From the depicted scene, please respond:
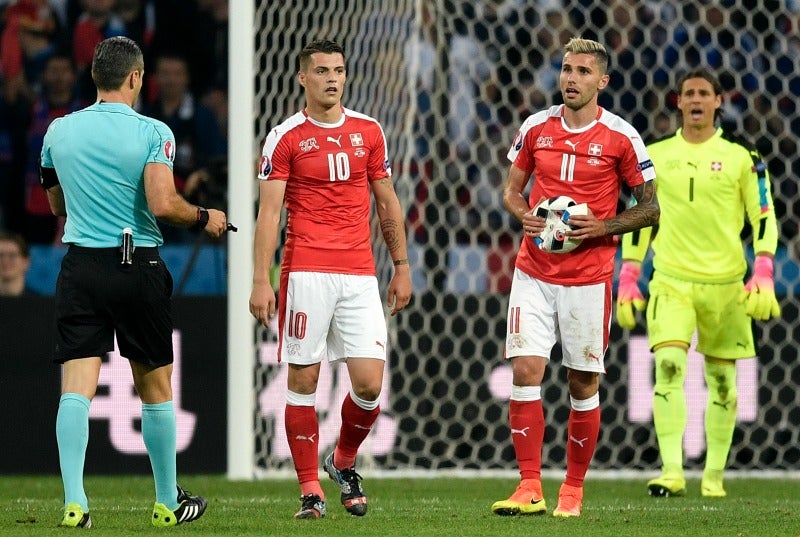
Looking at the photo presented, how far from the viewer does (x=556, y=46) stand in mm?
10188

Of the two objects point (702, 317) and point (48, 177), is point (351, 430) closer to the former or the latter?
point (48, 177)

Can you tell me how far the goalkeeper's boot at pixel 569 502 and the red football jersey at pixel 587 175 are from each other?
0.84 m

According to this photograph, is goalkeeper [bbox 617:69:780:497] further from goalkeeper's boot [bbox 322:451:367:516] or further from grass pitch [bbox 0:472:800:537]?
goalkeeper's boot [bbox 322:451:367:516]

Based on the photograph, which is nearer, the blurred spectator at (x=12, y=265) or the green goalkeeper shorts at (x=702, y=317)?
the green goalkeeper shorts at (x=702, y=317)

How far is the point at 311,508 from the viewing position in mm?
5816

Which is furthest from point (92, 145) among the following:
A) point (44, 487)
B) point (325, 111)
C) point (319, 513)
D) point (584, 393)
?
point (44, 487)

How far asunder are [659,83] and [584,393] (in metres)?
4.45

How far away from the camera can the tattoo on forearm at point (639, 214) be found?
5.99 meters

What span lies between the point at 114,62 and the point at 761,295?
3.52 m

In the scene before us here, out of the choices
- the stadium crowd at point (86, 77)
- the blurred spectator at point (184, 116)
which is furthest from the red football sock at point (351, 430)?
the blurred spectator at point (184, 116)

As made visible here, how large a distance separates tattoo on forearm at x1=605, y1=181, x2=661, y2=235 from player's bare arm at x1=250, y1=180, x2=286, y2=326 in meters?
1.32

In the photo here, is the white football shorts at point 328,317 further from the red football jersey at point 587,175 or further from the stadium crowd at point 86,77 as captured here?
the stadium crowd at point 86,77

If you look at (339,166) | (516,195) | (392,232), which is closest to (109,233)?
(339,166)

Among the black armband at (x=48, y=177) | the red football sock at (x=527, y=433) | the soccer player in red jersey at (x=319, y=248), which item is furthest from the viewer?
the red football sock at (x=527, y=433)
